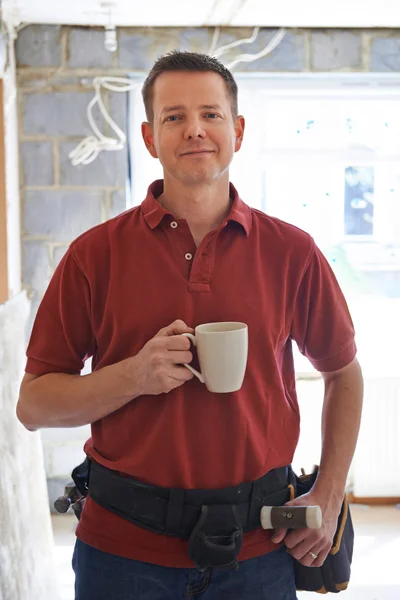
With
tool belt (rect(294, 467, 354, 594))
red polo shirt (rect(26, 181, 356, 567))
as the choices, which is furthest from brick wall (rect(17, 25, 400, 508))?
tool belt (rect(294, 467, 354, 594))

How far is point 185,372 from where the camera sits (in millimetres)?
1058

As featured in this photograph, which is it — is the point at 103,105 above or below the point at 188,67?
above

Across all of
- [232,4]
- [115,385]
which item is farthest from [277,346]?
[232,4]

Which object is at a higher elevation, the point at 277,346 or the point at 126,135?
the point at 126,135

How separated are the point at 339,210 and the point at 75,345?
8.55ft

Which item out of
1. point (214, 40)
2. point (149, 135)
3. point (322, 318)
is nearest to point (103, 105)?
point (214, 40)

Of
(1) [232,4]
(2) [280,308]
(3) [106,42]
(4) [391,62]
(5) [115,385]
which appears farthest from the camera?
(4) [391,62]

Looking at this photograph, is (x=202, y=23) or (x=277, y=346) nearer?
(x=277, y=346)

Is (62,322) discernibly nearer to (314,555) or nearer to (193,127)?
(193,127)

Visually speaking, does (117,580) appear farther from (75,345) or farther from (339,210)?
(339,210)

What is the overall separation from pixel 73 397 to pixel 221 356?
26 cm

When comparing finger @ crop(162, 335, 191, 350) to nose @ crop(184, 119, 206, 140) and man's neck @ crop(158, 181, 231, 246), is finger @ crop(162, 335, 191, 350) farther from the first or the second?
nose @ crop(184, 119, 206, 140)

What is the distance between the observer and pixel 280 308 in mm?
1188

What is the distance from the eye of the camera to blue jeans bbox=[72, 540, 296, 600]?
1.12 metres
